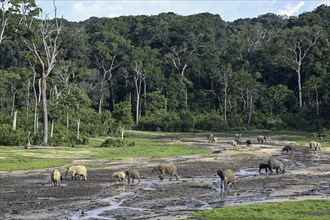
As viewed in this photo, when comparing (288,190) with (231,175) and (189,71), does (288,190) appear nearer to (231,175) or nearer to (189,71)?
(231,175)

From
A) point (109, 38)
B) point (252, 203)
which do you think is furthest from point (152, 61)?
point (252, 203)

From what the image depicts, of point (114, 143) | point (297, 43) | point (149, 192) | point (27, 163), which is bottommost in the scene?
point (149, 192)

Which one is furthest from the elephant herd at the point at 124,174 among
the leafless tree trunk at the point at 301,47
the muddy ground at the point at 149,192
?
the leafless tree trunk at the point at 301,47

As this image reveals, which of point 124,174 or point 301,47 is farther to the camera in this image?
point 301,47

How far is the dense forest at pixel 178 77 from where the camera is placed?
83.9m

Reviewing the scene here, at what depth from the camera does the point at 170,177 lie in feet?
109

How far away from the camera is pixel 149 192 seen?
91.4 ft

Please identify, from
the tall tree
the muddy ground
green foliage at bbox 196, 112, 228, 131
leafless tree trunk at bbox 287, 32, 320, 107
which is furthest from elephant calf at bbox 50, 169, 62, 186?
the tall tree

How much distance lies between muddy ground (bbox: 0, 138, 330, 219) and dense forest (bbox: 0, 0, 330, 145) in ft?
102

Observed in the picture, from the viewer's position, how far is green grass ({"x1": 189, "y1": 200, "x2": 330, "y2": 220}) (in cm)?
1973

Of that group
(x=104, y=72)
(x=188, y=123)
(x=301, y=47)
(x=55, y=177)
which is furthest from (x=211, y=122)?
(x=55, y=177)

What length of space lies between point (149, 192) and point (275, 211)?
28.5 ft

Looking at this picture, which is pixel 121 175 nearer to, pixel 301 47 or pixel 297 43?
pixel 297 43

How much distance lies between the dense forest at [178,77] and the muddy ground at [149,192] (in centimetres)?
3117
